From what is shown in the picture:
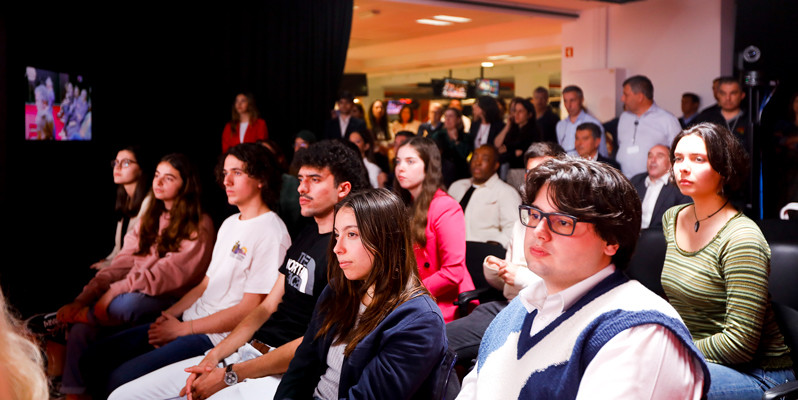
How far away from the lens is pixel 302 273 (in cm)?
256

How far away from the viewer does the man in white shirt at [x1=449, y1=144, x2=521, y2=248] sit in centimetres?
445

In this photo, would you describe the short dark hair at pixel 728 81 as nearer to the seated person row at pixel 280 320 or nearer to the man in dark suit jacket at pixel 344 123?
the man in dark suit jacket at pixel 344 123

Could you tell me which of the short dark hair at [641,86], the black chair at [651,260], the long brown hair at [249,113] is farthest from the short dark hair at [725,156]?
the long brown hair at [249,113]

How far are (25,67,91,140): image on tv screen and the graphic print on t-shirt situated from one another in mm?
3861

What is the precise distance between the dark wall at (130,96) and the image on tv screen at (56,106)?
8cm

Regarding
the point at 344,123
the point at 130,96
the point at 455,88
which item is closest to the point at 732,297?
the point at 130,96

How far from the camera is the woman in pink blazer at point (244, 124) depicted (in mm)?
6617

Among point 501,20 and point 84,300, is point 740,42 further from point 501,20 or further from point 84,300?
point 84,300

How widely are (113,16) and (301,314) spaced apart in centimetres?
468

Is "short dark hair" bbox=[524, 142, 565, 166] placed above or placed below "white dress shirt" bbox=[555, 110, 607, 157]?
below

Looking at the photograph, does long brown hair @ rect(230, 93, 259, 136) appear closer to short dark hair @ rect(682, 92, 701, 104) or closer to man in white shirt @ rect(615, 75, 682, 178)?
man in white shirt @ rect(615, 75, 682, 178)

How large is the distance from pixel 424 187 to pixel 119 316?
1.63 metres

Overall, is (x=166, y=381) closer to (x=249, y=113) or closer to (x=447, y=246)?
(x=447, y=246)

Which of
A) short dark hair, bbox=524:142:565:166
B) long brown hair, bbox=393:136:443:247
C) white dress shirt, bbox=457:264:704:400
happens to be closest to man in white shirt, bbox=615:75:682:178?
short dark hair, bbox=524:142:565:166
